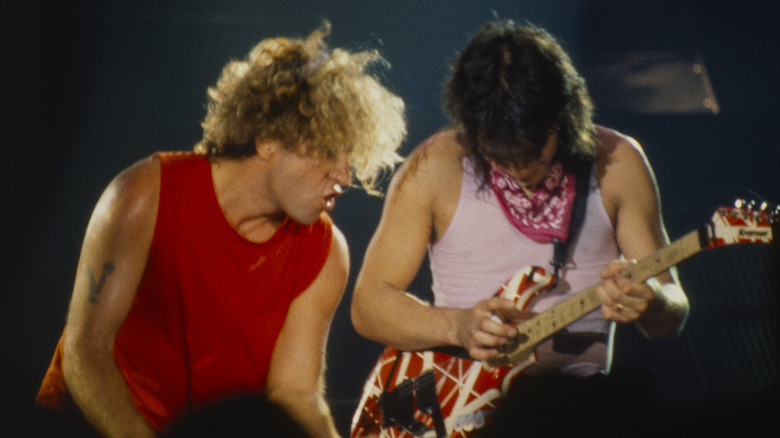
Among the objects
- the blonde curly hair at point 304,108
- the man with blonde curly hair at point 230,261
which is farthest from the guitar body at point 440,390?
the blonde curly hair at point 304,108

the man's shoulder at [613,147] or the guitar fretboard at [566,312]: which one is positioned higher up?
the man's shoulder at [613,147]

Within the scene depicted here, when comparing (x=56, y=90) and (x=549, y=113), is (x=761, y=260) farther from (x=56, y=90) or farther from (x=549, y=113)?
(x=56, y=90)

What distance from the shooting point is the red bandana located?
2.31m

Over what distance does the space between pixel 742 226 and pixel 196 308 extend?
1.53 metres

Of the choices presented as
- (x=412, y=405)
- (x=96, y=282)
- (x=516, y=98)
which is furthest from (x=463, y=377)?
(x=96, y=282)

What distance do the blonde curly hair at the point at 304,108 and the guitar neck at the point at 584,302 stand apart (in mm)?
726

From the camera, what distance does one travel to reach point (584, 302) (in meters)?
2.09

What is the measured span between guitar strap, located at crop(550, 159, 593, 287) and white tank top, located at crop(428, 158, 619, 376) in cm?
2

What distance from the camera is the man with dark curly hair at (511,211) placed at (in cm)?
213

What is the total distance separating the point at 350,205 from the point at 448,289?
136 cm

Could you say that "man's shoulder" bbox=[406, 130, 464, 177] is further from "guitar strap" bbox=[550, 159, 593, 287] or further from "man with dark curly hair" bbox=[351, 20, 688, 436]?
"guitar strap" bbox=[550, 159, 593, 287]

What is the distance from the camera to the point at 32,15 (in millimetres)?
3299

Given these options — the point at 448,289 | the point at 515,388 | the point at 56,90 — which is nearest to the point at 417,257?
the point at 448,289

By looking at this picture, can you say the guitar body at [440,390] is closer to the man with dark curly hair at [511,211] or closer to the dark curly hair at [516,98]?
the man with dark curly hair at [511,211]
